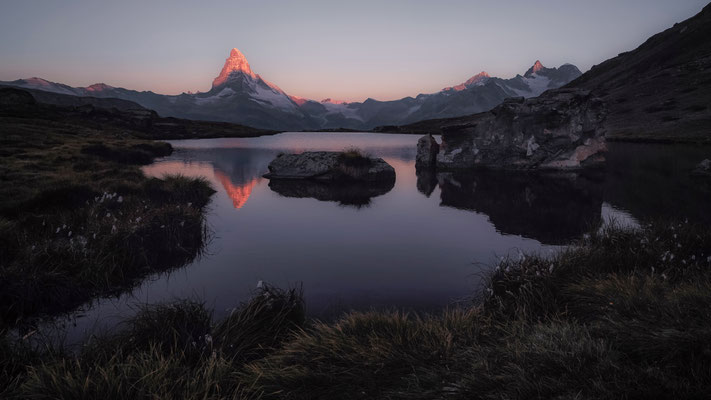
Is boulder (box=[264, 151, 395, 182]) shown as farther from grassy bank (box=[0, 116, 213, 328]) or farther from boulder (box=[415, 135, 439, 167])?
grassy bank (box=[0, 116, 213, 328])

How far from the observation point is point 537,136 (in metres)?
34.7

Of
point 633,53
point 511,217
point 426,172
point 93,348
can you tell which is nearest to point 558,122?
point 426,172

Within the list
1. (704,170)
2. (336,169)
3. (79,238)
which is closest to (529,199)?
(336,169)

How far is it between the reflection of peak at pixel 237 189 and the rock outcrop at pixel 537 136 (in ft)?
66.2

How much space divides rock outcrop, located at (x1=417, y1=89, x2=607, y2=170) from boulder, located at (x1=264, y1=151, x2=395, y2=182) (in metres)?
10.9

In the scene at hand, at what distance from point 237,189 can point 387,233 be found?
545 inches

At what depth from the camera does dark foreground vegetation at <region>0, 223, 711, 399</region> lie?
4.43m

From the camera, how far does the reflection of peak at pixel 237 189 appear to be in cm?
2119

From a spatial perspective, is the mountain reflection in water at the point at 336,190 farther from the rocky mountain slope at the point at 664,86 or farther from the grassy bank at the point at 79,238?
the rocky mountain slope at the point at 664,86

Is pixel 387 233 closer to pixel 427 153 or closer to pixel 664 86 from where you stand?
pixel 427 153

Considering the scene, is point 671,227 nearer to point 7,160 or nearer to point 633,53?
point 7,160

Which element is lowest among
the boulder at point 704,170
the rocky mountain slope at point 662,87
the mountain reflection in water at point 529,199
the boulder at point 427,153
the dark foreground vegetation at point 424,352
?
the dark foreground vegetation at point 424,352

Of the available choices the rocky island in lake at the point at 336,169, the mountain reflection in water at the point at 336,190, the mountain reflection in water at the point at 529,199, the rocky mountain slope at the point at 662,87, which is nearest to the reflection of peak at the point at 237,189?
the mountain reflection in water at the point at 336,190

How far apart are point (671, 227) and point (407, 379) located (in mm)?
9611
